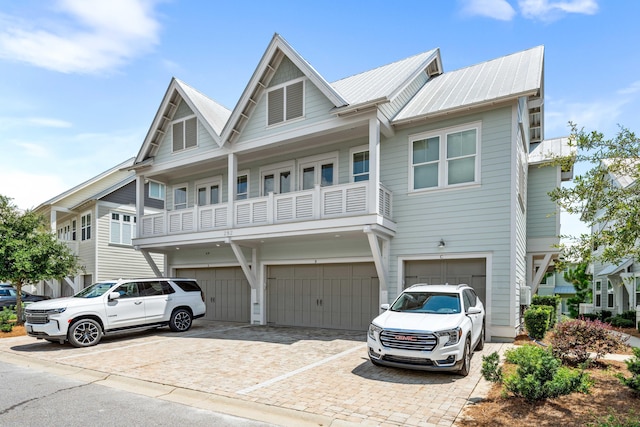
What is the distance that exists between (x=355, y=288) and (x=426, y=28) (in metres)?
8.54

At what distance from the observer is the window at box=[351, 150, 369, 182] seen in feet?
47.1

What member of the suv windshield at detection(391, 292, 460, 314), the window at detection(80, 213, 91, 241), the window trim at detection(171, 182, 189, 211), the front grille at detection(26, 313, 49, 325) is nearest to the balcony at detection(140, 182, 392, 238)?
the window trim at detection(171, 182, 189, 211)

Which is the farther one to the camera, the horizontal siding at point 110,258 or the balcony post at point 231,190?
the horizontal siding at point 110,258

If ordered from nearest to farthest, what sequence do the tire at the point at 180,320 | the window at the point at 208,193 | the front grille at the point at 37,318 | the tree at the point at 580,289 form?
the front grille at the point at 37,318 < the tire at the point at 180,320 < the window at the point at 208,193 < the tree at the point at 580,289

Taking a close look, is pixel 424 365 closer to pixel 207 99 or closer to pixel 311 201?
pixel 311 201

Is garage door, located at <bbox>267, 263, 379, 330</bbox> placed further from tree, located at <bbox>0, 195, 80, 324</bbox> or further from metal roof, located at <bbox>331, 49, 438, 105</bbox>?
tree, located at <bbox>0, 195, 80, 324</bbox>

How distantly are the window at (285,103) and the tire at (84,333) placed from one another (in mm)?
8518

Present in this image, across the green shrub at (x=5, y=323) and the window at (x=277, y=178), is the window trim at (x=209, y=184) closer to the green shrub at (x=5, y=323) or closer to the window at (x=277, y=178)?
the window at (x=277, y=178)

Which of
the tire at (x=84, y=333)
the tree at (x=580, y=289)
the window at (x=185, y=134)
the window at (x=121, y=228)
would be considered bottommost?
the tree at (x=580, y=289)

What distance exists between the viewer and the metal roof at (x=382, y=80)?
13.2 metres

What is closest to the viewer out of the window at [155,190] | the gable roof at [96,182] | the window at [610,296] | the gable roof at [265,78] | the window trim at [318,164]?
the gable roof at [265,78]

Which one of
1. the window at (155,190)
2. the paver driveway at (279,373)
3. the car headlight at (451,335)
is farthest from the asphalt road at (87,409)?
the window at (155,190)

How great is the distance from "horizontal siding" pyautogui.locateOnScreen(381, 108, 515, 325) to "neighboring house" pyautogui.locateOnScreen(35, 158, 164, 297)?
16214mm

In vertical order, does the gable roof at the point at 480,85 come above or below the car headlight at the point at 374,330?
above
